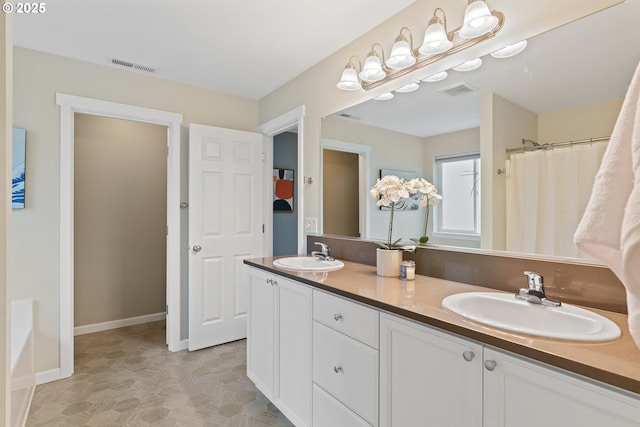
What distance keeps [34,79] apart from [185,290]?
1994mm

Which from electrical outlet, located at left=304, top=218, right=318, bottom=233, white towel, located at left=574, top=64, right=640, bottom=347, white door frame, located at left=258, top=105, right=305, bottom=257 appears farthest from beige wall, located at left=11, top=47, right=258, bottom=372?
white towel, located at left=574, top=64, right=640, bottom=347

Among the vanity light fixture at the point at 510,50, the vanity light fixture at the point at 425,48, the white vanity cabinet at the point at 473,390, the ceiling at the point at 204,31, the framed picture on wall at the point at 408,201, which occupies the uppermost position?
the ceiling at the point at 204,31

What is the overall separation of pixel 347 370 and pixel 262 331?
2.63 ft

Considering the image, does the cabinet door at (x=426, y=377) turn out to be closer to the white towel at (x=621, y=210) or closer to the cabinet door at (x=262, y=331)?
the white towel at (x=621, y=210)

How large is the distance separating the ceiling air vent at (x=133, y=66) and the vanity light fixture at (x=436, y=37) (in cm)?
220

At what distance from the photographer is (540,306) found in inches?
44.4

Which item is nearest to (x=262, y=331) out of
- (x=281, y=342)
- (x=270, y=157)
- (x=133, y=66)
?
(x=281, y=342)

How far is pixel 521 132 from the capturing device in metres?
1.40

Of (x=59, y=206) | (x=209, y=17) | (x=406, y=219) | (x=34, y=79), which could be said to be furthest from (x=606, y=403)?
(x=34, y=79)

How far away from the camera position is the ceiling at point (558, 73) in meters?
1.15

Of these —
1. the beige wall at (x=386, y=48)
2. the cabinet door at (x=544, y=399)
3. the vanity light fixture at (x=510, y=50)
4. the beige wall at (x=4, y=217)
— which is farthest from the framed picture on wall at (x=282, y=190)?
the cabinet door at (x=544, y=399)

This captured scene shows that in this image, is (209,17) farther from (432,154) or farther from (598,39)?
(598,39)

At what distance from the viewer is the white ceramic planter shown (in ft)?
5.55

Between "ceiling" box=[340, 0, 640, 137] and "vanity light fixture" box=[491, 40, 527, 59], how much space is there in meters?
0.02
